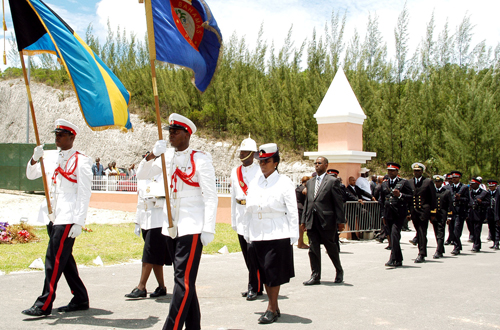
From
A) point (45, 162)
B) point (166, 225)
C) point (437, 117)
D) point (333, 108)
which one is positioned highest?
point (437, 117)

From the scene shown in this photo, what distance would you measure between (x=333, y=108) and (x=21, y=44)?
10.3 metres

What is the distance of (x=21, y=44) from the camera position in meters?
6.28

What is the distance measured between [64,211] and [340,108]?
1070 cm

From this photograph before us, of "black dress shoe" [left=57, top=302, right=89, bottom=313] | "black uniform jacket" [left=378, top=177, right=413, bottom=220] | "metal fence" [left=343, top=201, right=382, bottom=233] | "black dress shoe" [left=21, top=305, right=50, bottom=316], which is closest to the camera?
"black dress shoe" [left=21, top=305, right=50, bottom=316]

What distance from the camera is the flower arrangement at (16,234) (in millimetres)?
11500

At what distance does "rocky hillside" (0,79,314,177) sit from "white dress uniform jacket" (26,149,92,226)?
2750 cm

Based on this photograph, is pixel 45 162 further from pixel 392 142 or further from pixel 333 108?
pixel 392 142

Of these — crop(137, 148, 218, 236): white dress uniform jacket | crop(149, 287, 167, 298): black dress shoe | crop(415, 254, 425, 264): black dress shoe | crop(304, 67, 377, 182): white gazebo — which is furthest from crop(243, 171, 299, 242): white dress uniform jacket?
crop(304, 67, 377, 182): white gazebo

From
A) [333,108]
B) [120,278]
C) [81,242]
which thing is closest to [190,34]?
[120,278]

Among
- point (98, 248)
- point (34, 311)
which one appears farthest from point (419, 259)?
point (34, 311)

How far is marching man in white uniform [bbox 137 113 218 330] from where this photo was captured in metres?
4.41

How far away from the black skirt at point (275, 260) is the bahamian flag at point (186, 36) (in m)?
1.94

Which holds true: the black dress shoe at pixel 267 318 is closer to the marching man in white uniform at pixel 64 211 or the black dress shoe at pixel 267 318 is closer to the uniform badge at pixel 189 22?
the marching man in white uniform at pixel 64 211

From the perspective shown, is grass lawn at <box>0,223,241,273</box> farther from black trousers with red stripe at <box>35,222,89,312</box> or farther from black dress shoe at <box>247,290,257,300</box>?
black dress shoe at <box>247,290,257,300</box>
